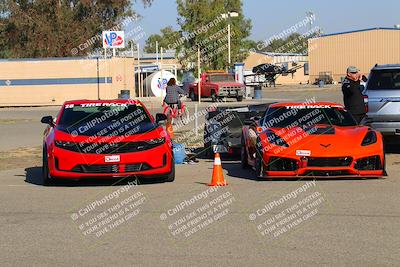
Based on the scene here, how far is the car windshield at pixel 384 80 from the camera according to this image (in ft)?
49.0

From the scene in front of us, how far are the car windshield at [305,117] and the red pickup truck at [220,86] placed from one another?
31.6 meters

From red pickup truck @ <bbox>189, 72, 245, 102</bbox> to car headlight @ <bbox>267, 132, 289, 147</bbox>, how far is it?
32.8 m

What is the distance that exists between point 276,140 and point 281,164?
1.43 ft

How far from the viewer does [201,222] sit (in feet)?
26.7

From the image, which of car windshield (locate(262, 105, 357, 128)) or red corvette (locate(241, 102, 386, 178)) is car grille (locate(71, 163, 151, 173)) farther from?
car windshield (locate(262, 105, 357, 128))

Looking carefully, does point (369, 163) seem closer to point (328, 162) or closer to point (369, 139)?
point (369, 139)

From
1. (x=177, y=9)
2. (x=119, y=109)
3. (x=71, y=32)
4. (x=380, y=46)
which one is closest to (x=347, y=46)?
(x=380, y=46)

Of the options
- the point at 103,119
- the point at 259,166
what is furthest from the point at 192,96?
the point at 259,166

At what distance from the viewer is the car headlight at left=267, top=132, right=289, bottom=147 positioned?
11.2m

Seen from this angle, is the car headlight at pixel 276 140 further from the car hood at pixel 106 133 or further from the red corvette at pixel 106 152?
the car hood at pixel 106 133

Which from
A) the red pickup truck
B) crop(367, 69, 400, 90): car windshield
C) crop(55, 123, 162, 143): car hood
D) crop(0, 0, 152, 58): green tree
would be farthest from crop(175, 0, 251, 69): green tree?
crop(55, 123, 162, 143): car hood

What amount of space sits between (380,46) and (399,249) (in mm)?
88135

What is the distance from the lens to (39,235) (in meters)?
7.57

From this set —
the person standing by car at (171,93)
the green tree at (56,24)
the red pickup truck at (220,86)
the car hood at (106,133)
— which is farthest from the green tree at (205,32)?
the car hood at (106,133)
